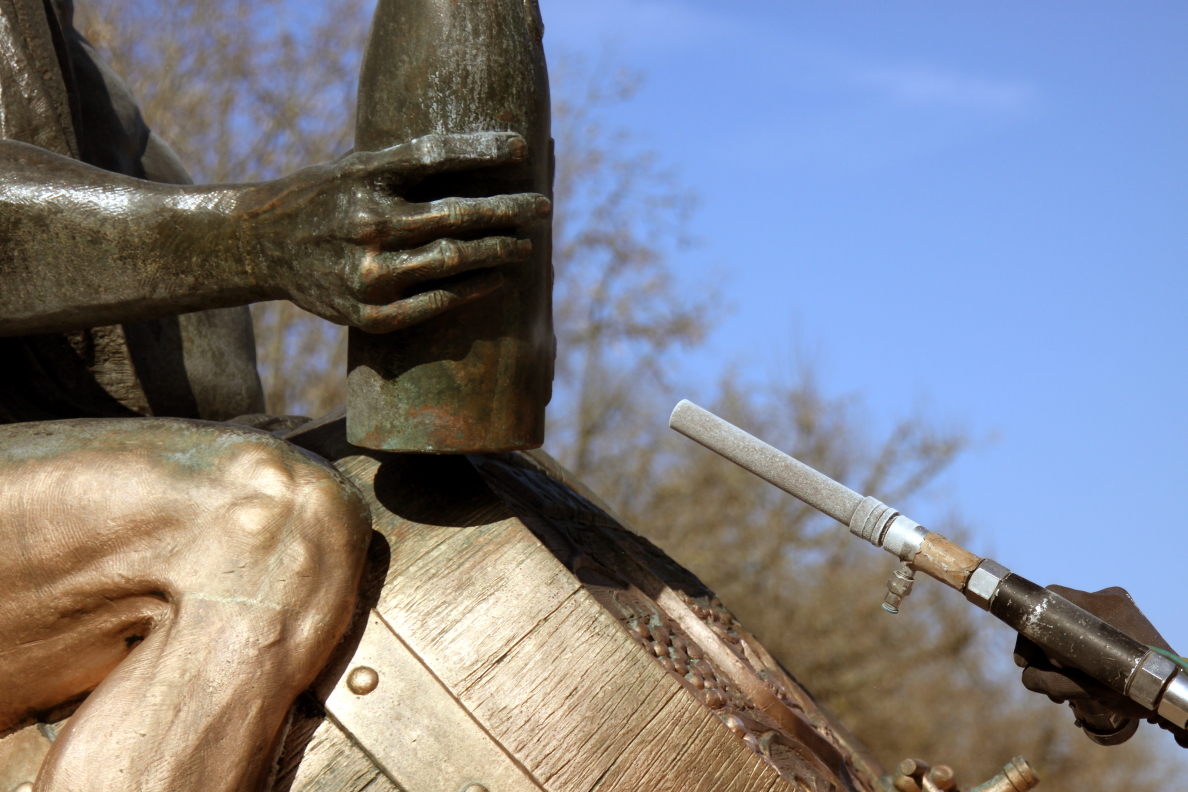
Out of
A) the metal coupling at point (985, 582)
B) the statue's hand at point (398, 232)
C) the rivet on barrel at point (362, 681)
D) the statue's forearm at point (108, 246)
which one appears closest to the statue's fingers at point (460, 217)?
the statue's hand at point (398, 232)

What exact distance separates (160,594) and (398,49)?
2.74 ft

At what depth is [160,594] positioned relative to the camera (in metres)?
1.57

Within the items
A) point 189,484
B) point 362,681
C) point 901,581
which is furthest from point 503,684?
point 901,581

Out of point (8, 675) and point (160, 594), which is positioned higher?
point (160, 594)

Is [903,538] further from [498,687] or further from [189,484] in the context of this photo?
[189,484]

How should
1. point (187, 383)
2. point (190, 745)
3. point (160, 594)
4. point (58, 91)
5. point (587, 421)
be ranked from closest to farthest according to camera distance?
point (190, 745) → point (160, 594) → point (58, 91) → point (187, 383) → point (587, 421)

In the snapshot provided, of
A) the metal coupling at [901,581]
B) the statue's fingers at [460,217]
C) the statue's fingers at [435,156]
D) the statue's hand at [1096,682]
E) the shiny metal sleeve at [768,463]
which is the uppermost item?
the statue's fingers at [435,156]

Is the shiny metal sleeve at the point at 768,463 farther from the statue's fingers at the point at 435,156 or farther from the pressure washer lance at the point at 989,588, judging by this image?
the statue's fingers at the point at 435,156

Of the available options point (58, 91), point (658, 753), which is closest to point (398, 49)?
point (58, 91)

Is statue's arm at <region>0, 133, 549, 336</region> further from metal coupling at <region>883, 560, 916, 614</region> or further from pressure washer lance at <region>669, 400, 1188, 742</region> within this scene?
metal coupling at <region>883, 560, 916, 614</region>

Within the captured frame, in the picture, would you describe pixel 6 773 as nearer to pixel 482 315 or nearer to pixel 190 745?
pixel 190 745

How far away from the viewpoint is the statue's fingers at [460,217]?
1.47 meters

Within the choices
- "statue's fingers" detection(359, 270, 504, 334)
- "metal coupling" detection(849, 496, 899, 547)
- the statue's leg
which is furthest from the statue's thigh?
"metal coupling" detection(849, 496, 899, 547)

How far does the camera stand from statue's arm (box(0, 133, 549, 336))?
1488mm
